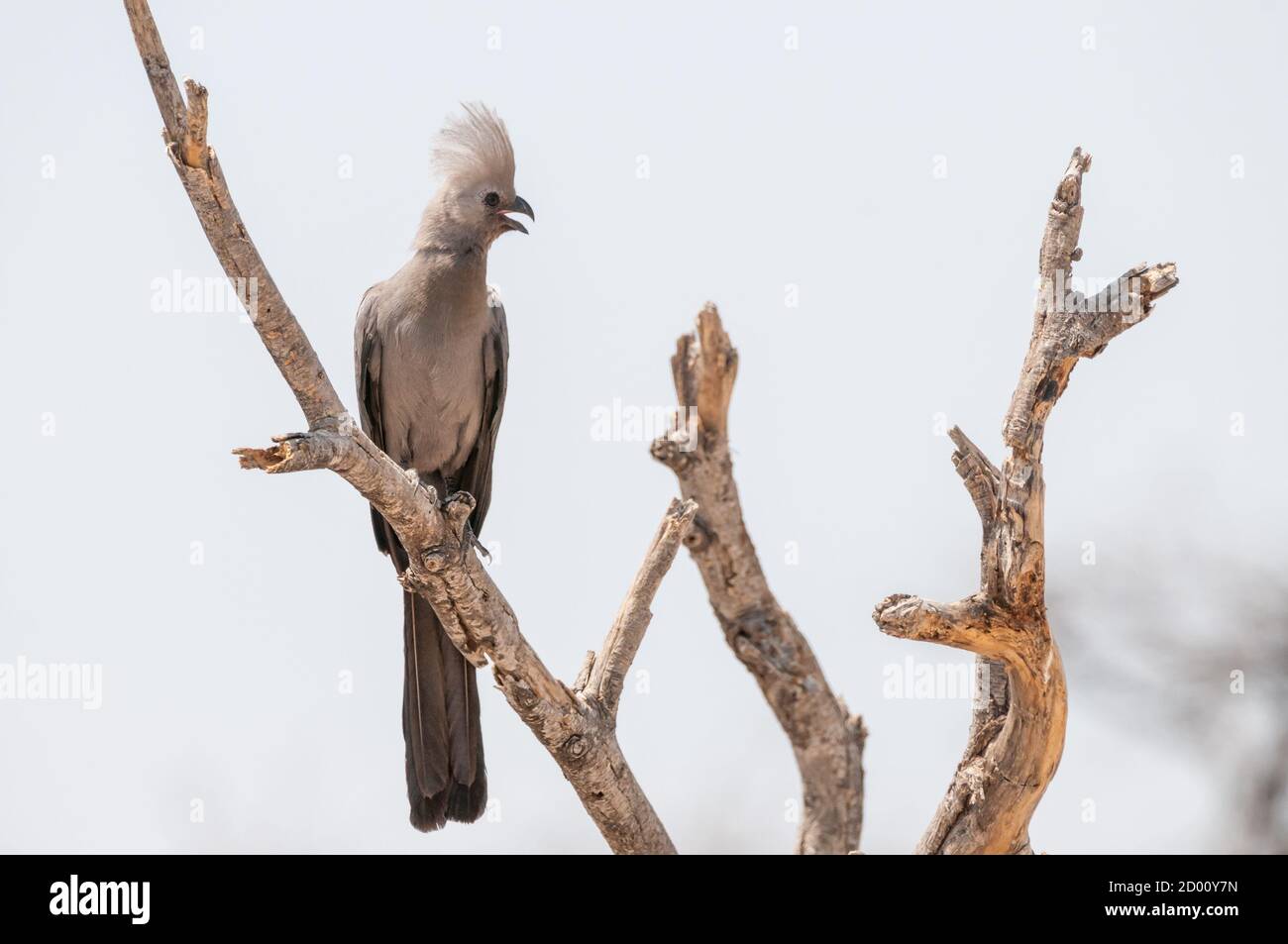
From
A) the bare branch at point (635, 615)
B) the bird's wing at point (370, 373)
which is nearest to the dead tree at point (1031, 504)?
the bare branch at point (635, 615)

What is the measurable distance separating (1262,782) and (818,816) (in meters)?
3.00

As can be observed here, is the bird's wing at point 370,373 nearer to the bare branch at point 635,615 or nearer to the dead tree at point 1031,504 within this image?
the bare branch at point 635,615

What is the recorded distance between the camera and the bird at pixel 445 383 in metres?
6.40

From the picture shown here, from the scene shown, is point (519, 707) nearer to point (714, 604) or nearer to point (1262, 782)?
point (714, 604)

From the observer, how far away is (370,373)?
6.84 metres

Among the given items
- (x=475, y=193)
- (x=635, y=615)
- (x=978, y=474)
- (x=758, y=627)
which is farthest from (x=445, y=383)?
(x=978, y=474)

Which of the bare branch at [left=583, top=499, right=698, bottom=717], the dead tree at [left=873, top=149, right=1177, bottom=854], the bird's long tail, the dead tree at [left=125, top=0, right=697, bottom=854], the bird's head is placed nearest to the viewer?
the dead tree at [left=125, top=0, right=697, bottom=854]

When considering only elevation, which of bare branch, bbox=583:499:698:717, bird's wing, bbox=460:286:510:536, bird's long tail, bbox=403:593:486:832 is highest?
bird's wing, bbox=460:286:510:536

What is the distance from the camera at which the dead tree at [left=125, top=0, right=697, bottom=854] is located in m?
4.26

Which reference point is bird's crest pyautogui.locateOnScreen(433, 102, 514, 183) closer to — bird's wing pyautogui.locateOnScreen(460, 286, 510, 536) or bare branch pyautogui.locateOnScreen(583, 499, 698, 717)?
bird's wing pyautogui.locateOnScreen(460, 286, 510, 536)

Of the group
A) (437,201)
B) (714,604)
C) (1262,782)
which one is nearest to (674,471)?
(714,604)

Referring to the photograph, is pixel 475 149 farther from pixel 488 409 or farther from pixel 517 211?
pixel 488 409

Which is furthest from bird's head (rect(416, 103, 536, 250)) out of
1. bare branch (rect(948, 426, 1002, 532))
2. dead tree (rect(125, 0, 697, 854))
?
bare branch (rect(948, 426, 1002, 532))
